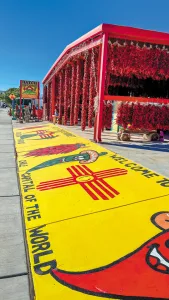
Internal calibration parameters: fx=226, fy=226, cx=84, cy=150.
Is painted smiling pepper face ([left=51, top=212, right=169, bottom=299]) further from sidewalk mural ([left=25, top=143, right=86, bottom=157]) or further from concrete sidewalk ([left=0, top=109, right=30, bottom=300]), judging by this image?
sidewalk mural ([left=25, top=143, right=86, bottom=157])

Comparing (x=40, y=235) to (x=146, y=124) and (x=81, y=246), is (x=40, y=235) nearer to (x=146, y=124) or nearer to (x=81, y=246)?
(x=81, y=246)

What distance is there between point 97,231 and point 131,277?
75 centimetres

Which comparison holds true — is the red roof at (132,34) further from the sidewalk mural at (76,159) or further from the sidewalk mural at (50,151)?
the sidewalk mural at (76,159)

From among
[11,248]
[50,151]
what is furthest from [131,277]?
[50,151]

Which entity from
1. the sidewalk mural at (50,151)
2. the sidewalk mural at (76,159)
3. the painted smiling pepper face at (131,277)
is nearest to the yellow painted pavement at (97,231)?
the painted smiling pepper face at (131,277)

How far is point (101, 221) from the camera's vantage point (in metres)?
2.97

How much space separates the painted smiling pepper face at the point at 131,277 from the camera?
76.7 inches

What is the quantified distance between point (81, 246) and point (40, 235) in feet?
1.86

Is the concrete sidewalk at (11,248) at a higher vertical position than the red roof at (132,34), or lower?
lower

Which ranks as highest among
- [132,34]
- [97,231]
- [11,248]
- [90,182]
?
[132,34]

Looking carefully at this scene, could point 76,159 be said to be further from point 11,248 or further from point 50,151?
point 11,248

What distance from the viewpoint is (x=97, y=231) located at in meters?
2.78

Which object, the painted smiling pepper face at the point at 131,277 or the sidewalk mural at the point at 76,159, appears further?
the sidewalk mural at the point at 76,159

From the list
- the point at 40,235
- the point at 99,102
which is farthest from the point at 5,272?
the point at 99,102
